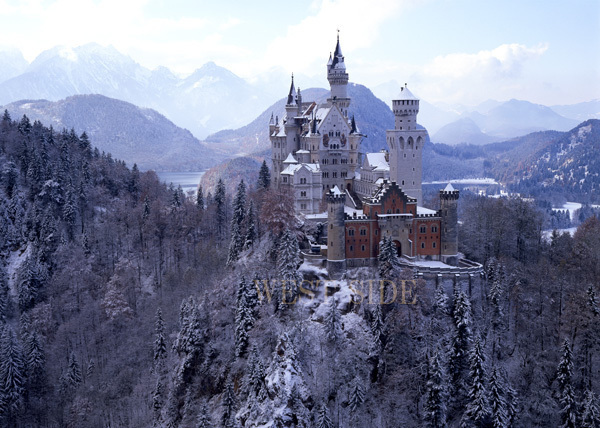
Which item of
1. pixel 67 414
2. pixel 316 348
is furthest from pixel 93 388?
pixel 316 348

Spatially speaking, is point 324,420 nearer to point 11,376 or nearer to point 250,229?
point 250,229

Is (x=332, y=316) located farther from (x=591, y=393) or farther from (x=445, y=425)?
(x=591, y=393)

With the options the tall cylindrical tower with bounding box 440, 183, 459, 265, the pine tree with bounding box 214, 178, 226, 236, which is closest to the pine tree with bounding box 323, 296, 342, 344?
A: the tall cylindrical tower with bounding box 440, 183, 459, 265

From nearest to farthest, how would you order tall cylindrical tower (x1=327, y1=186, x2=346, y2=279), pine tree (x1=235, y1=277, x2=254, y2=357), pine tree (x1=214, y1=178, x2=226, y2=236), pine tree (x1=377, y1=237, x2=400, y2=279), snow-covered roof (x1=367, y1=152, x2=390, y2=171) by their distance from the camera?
pine tree (x1=377, y1=237, x2=400, y2=279) < pine tree (x1=235, y1=277, x2=254, y2=357) < tall cylindrical tower (x1=327, y1=186, x2=346, y2=279) < snow-covered roof (x1=367, y1=152, x2=390, y2=171) < pine tree (x1=214, y1=178, x2=226, y2=236)

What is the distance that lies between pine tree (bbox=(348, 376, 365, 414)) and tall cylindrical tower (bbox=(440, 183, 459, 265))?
18693 mm

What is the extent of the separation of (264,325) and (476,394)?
23.6 meters

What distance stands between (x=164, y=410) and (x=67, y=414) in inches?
573

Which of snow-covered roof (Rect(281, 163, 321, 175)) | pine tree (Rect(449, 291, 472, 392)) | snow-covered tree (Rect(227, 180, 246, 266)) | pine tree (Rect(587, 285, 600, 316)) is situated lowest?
pine tree (Rect(449, 291, 472, 392))

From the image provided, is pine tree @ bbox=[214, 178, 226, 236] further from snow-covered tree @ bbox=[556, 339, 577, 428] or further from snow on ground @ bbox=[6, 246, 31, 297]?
snow-covered tree @ bbox=[556, 339, 577, 428]

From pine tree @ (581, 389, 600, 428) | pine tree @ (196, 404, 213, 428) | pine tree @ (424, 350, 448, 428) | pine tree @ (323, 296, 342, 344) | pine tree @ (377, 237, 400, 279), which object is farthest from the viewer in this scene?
pine tree @ (377, 237, 400, 279)

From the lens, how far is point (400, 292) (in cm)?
6297

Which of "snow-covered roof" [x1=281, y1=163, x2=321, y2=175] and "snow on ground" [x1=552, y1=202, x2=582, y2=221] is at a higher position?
"snow-covered roof" [x1=281, y1=163, x2=321, y2=175]

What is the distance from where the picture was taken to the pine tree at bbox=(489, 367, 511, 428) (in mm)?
53094

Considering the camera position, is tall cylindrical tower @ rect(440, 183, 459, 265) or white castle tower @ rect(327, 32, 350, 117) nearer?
tall cylindrical tower @ rect(440, 183, 459, 265)
